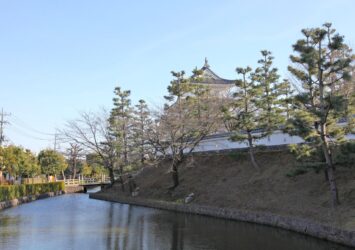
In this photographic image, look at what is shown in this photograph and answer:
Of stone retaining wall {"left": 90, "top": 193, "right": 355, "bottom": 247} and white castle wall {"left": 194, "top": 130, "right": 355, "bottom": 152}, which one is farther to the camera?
white castle wall {"left": 194, "top": 130, "right": 355, "bottom": 152}

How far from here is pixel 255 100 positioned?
23172 mm

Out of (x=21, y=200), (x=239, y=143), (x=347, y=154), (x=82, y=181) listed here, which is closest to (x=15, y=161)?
(x=21, y=200)

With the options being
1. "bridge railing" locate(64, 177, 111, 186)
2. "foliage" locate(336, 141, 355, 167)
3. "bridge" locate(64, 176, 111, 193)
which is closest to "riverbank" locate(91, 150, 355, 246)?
"foliage" locate(336, 141, 355, 167)

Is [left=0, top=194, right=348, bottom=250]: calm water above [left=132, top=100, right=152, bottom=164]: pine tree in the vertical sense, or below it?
below

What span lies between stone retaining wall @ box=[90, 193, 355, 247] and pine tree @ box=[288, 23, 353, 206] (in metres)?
1.65

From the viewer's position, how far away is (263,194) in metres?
19.7

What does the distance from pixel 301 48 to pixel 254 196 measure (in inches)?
311

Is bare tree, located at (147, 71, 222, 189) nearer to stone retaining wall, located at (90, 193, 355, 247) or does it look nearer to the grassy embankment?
the grassy embankment

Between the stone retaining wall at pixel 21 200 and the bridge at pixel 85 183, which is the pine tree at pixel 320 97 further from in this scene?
the bridge at pixel 85 183

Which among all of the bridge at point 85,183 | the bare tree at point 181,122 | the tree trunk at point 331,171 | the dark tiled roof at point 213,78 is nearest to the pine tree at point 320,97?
the tree trunk at point 331,171

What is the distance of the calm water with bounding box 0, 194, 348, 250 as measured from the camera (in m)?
13.1

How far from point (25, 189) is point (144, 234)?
72.0ft

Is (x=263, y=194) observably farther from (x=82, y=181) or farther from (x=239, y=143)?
(x=82, y=181)

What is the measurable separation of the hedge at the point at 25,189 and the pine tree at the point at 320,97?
68.4 feet
